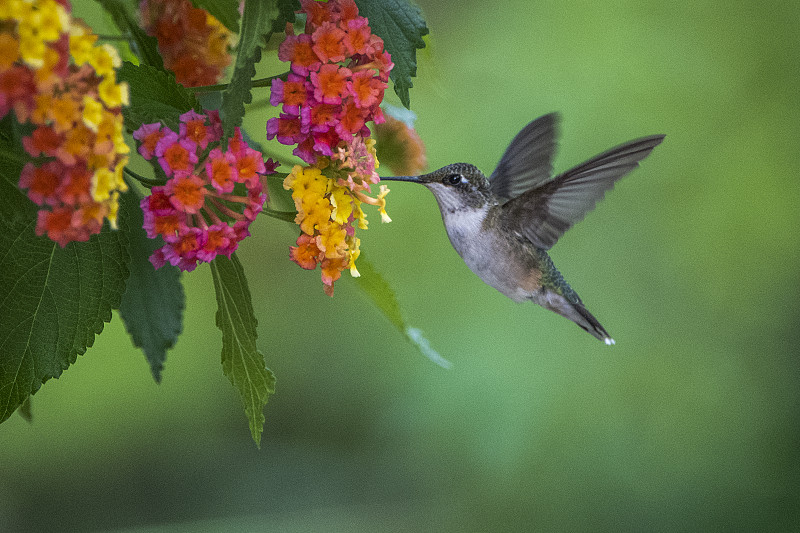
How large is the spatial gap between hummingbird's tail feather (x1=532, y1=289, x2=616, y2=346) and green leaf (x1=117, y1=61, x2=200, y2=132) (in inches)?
25.6

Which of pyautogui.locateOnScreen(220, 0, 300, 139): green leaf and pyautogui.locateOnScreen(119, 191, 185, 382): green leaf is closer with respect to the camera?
pyautogui.locateOnScreen(220, 0, 300, 139): green leaf

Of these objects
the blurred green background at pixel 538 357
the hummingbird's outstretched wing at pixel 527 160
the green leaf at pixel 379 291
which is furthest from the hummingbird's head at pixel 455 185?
the blurred green background at pixel 538 357

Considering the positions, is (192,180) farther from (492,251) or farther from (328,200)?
(492,251)

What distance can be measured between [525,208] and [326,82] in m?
0.49

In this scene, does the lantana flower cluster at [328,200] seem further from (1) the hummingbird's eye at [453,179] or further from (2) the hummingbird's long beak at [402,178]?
(1) the hummingbird's eye at [453,179]

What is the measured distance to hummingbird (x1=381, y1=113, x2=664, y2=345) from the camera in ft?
3.23

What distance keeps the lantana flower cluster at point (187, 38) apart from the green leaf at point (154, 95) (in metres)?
0.17

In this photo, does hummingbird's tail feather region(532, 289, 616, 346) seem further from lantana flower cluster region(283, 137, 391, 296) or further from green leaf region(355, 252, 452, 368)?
lantana flower cluster region(283, 137, 391, 296)

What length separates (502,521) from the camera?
105 inches

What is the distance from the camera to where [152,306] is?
29.4 inches

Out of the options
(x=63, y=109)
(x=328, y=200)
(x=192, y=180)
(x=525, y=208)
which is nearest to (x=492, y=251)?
(x=525, y=208)

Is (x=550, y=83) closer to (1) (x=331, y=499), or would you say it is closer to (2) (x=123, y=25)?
(1) (x=331, y=499)

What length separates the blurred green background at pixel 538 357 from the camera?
→ 2.56 meters

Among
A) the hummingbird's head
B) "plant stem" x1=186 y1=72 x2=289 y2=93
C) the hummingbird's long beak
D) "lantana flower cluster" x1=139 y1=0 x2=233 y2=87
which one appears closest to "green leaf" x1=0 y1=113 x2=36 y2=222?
"plant stem" x1=186 y1=72 x2=289 y2=93
